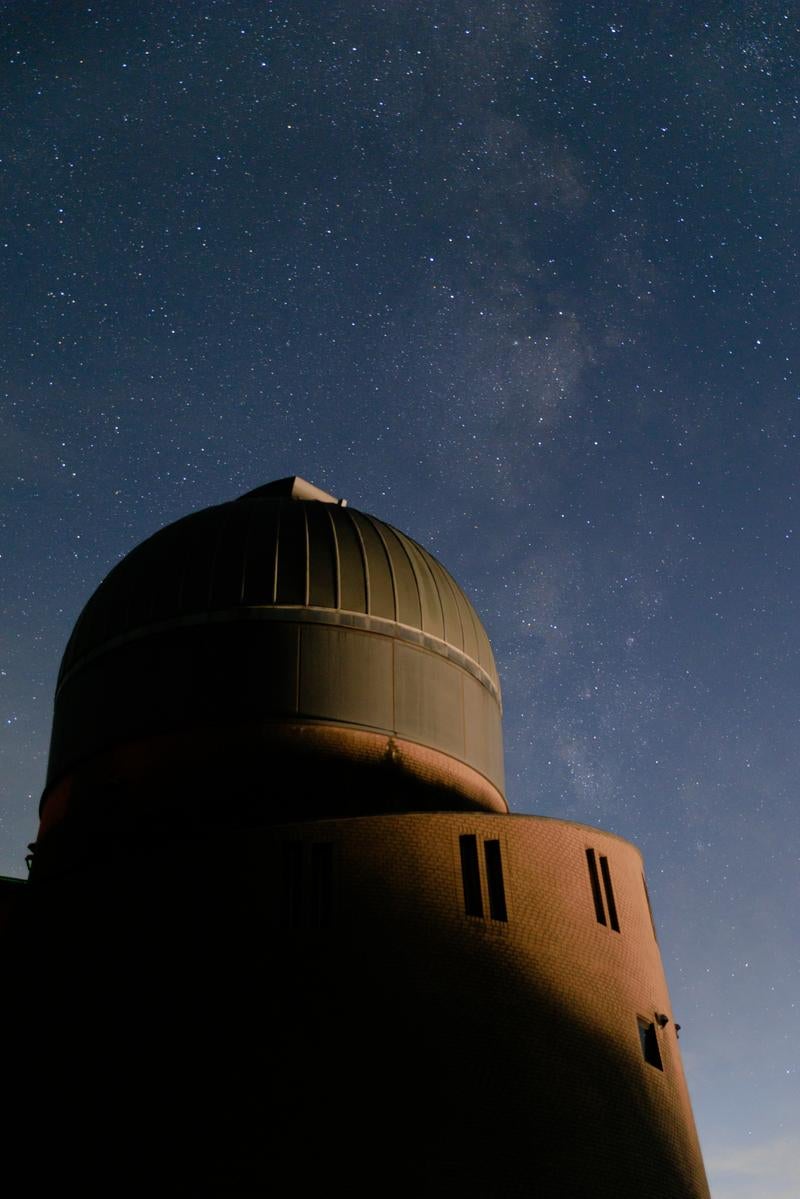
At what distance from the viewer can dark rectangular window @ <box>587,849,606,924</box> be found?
15.5 m

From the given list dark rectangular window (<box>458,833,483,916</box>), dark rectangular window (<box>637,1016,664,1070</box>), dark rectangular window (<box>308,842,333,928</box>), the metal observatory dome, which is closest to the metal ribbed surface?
the metal observatory dome

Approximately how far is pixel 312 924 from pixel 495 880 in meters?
2.52

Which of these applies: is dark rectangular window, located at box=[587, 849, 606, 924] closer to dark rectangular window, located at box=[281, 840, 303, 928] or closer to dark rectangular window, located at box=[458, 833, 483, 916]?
dark rectangular window, located at box=[458, 833, 483, 916]

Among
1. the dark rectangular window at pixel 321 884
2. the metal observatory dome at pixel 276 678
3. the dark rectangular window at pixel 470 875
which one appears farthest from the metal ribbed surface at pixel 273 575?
the dark rectangular window at pixel 321 884

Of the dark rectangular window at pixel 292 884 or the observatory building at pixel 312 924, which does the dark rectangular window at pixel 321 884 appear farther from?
the dark rectangular window at pixel 292 884

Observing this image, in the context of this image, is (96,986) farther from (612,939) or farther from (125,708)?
(612,939)

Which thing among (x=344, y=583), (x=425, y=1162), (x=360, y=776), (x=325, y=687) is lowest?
(x=425, y=1162)

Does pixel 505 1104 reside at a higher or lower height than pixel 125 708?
lower

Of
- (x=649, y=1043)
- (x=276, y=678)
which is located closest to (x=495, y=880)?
(x=649, y=1043)

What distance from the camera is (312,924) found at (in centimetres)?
1381

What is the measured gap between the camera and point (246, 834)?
1441cm

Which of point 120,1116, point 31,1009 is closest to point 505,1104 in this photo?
point 120,1116

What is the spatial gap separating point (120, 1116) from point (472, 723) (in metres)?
8.28

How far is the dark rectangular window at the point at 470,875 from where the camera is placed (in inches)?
562
